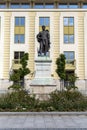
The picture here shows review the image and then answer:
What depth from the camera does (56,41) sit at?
50.1 m

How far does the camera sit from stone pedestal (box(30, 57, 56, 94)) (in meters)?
17.9

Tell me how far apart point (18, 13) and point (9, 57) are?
8.41 meters

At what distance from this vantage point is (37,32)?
1961 inches

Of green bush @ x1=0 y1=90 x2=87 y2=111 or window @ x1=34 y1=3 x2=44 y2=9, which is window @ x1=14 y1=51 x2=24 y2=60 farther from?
green bush @ x1=0 y1=90 x2=87 y2=111

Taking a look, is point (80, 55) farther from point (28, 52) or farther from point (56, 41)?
point (28, 52)

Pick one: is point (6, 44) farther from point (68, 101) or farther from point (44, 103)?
point (68, 101)

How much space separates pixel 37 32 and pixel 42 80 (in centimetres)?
3216

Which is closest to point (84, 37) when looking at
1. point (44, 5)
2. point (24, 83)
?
point (44, 5)

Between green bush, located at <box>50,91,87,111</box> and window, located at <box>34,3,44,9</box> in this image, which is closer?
green bush, located at <box>50,91,87,111</box>

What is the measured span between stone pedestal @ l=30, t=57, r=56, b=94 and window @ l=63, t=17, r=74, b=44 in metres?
31.4

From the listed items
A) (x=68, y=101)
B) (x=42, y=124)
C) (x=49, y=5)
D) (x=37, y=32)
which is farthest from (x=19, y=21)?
(x=42, y=124)

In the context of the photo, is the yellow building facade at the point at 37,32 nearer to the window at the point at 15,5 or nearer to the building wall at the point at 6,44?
the building wall at the point at 6,44


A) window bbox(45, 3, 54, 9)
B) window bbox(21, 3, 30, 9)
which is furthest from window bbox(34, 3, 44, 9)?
window bbox(21, 3, 30, 9)

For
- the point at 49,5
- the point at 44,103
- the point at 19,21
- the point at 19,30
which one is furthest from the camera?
the point at 49,5
